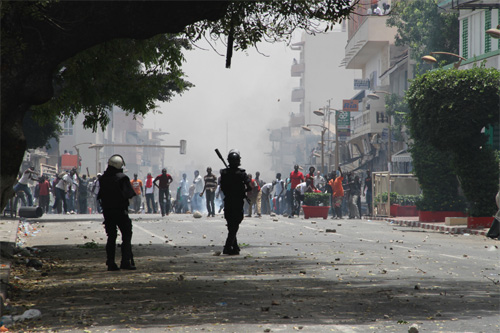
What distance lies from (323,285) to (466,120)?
16.9 meters

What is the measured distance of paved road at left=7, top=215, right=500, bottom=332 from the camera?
277 inches

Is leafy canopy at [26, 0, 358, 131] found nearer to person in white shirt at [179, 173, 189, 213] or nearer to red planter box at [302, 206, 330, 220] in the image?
red planter box at [302, 206, 330, 220]

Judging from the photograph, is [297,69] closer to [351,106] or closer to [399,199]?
[351,106]

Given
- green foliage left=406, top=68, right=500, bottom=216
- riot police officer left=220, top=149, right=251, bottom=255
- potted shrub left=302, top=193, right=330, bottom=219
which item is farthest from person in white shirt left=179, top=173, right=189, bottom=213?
riot police officer left=220, top=149, right=251, bottom=255

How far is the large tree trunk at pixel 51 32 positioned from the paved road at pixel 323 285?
2.75 meters

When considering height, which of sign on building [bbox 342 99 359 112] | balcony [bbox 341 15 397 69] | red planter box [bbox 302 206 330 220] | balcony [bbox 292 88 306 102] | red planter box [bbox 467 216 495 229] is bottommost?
red planter box [bbox 467 216 495 229]

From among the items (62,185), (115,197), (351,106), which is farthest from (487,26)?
(351,106)

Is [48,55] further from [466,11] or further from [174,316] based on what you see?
[466,11]

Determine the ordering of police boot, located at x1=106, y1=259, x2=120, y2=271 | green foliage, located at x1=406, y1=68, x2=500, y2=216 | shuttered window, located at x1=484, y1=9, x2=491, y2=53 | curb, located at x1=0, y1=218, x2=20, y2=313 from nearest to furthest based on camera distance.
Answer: curb, located at x1=0, y1=218, x2=20, y2=313 → police boot, located at x1=106, y1=259, x2=120, y2=271 → green foliage, located at x1=406, y1=68, x2=500, y2=216 → shuttered window, located at x1=484, y1=9, x2=491, y2=53

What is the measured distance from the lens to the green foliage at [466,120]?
82.4ft

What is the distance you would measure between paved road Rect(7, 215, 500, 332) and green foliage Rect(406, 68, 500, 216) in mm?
7602

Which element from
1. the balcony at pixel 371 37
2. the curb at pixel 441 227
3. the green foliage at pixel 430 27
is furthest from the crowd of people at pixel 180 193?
the balcony at pixel 371 37

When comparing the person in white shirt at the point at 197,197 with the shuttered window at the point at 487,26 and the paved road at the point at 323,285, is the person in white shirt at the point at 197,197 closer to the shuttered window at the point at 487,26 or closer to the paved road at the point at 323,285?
the shuttered window at the point at 487,26

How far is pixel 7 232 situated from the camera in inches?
716
